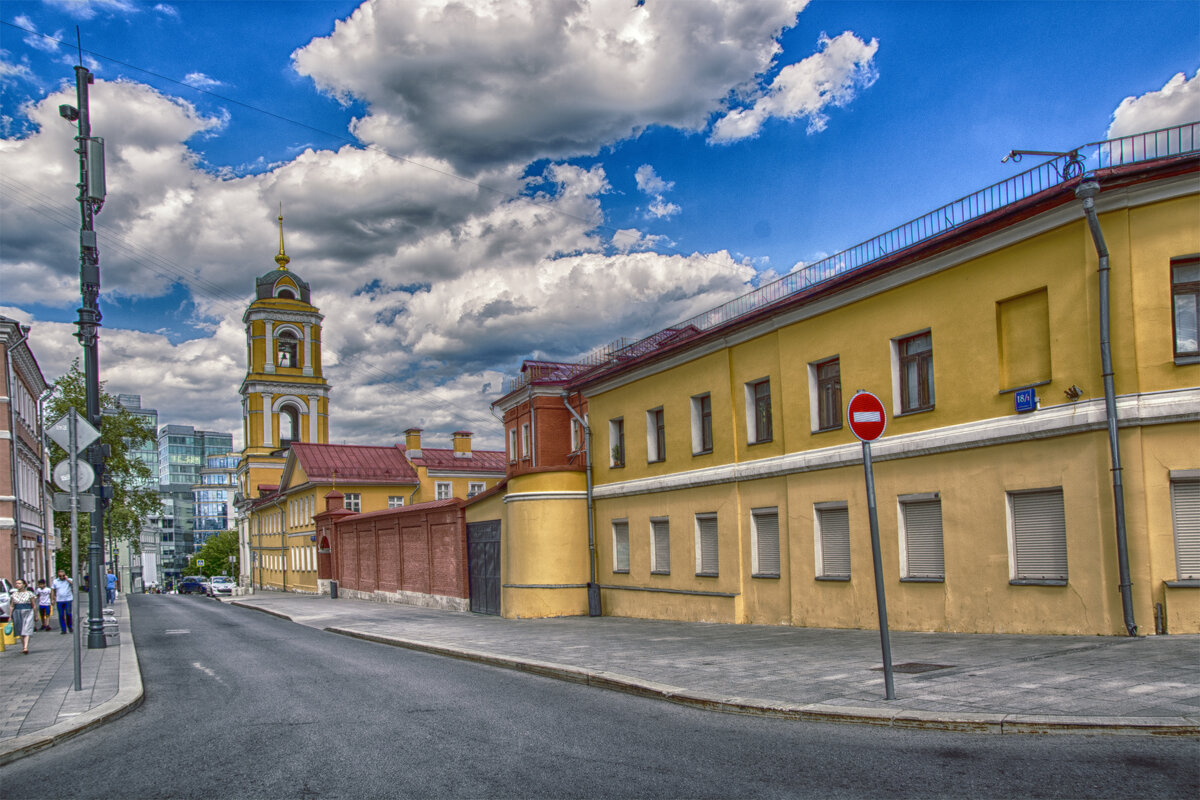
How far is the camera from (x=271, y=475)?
262ft

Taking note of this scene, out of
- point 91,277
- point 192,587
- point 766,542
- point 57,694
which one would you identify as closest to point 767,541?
point 766,542

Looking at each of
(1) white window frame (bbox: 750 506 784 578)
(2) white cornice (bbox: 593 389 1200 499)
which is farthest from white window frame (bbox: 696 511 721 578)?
(1) white window frame (bbox: 750 506 784 578)

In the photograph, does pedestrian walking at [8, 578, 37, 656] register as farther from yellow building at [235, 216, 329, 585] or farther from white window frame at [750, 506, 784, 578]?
yellow building at [235, 216, 329, 585]

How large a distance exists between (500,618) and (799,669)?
15.4 meters

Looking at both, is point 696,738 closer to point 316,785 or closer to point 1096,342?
point 316,785

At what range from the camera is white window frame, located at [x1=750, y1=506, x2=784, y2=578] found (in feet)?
62.2

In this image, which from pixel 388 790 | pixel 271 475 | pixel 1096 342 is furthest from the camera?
pixel 271 475

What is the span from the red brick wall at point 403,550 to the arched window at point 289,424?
33.5 meters

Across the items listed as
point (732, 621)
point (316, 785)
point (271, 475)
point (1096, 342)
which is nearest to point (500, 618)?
point (732, 621)

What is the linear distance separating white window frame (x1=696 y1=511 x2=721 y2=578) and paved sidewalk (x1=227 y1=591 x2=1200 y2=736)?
2.56 metres

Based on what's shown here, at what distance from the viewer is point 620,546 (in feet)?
82.7

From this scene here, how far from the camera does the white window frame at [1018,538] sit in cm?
1292

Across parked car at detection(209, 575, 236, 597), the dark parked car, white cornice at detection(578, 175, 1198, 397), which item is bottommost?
the dark parked car

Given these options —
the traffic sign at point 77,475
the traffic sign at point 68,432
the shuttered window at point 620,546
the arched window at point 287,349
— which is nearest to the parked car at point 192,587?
the arched window at point 287,349
